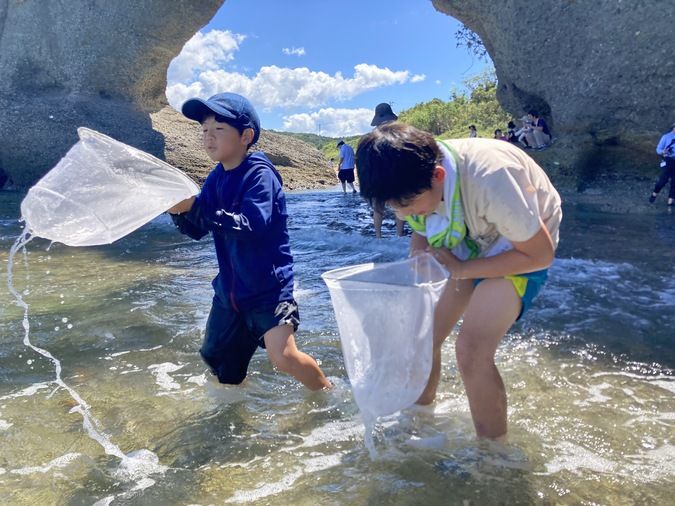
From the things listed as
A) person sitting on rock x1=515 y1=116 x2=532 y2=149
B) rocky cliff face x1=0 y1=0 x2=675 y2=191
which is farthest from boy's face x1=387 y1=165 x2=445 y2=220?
person sitting on rock x1=515 y1=116 x2=532 y2=149

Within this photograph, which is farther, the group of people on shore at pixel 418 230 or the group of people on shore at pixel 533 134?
the group of people on shore at pixel 533 134

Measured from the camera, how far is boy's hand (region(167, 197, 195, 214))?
8.15 ft

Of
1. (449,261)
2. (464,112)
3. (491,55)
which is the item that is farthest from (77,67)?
(464,112)

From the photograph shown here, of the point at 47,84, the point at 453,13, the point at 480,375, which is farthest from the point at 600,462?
the point at 47,84

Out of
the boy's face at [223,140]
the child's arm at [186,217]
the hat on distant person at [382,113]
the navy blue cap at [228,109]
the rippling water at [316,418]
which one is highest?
the hat on distant person at [382,113]

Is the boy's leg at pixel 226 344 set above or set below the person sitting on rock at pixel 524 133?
below

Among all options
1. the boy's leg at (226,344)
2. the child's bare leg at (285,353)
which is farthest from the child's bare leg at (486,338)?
the boy's leg at (226,344)

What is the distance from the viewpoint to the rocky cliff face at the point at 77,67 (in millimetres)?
16531

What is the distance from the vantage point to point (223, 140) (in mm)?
2768

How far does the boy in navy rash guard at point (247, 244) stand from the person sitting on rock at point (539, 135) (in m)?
13.0

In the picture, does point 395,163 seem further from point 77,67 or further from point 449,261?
point 77,67

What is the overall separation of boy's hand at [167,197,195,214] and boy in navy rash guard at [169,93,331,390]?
0.05m

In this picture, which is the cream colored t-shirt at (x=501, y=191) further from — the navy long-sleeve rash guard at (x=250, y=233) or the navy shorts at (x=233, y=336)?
the navy shorts at (x=233, y=336)

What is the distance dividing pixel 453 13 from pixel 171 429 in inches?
623
